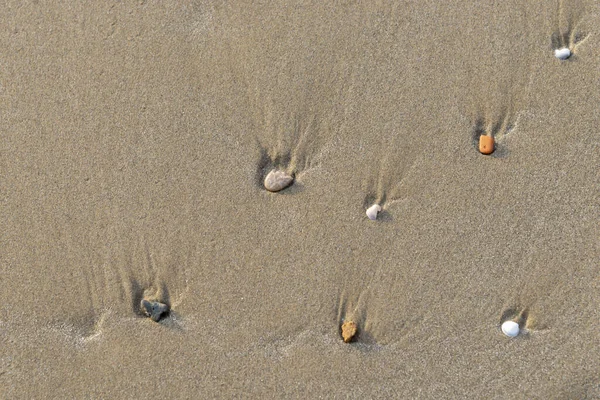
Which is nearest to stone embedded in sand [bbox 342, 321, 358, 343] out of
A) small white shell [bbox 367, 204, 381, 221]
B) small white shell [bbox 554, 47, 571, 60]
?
small white shell [bbox 367, 204, 381, 221]

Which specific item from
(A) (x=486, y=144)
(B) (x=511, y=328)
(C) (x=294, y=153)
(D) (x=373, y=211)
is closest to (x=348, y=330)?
(D) (x=373, y=211)

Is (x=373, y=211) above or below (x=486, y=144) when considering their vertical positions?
below

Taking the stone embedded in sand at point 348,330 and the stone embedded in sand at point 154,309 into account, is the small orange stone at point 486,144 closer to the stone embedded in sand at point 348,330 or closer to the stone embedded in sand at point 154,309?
the stone embedded in sand at point 348,330

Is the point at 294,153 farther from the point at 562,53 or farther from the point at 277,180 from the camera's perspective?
the point at 562,53

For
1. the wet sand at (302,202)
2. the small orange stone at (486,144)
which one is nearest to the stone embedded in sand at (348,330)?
the wet sand at (302,202)

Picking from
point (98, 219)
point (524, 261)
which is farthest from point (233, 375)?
point (524, 261)

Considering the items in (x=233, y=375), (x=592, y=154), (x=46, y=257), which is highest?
(x=592, y=154)

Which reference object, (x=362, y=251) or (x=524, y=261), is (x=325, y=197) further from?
(x=524, y=261)
